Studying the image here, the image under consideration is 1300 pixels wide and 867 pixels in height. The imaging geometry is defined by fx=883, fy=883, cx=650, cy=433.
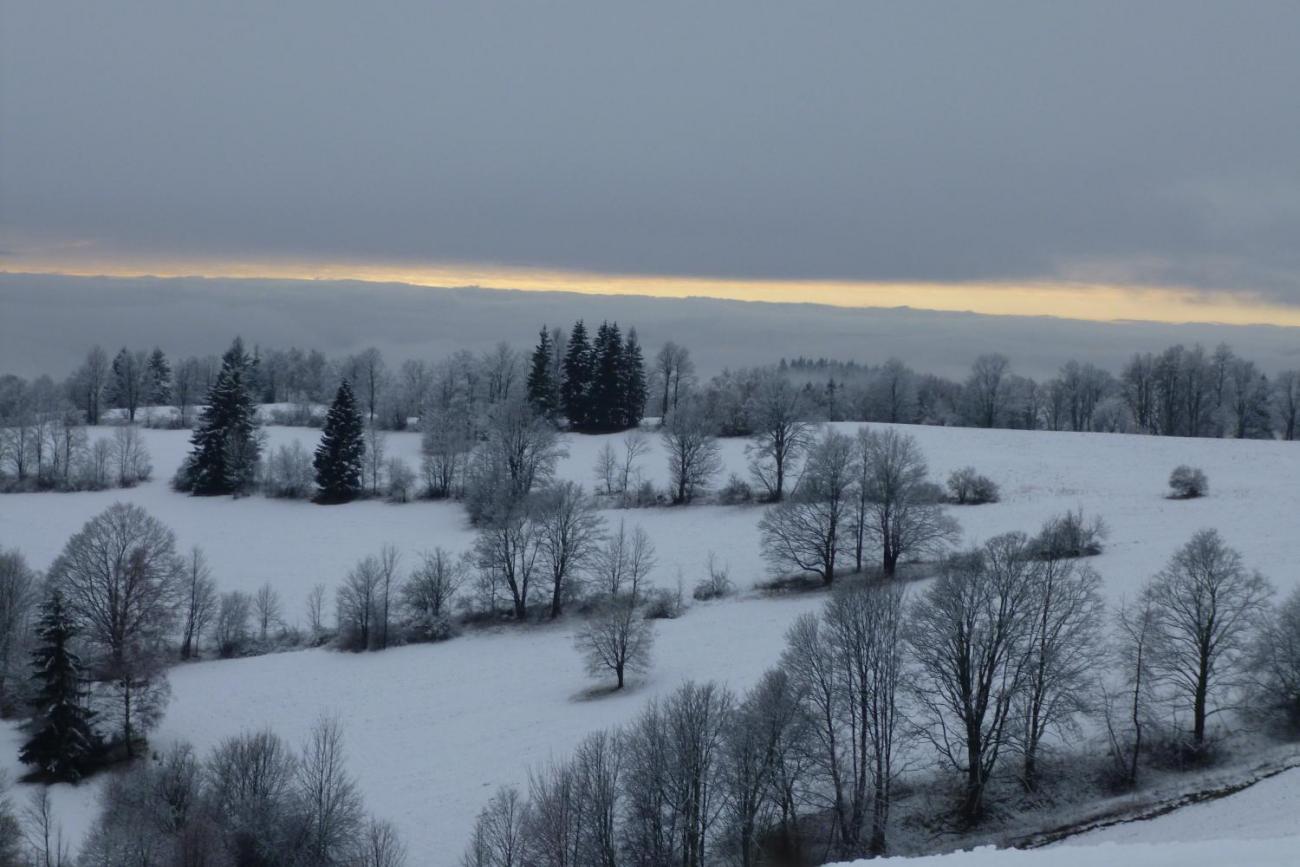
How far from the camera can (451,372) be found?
109m

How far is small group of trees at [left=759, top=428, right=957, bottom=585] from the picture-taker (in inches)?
1916

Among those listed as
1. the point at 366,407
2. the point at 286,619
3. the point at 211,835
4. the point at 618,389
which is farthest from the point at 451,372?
the point at 211,835

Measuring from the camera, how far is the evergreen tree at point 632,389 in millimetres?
87812

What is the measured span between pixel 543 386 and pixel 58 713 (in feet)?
197

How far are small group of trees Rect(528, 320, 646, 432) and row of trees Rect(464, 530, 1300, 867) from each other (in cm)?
5745

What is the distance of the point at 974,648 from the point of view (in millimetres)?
28938

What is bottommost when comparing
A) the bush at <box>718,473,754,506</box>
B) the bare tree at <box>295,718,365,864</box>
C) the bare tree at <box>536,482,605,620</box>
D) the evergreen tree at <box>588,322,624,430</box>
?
the bare tree at <box>295,718,365,864</box>

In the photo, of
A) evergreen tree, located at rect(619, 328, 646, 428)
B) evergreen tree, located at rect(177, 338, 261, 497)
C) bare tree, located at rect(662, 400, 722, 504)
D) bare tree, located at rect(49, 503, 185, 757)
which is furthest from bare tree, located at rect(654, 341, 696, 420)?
bare tree, located at rect(49, 503, 185, 757)

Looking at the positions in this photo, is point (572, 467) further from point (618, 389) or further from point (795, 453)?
point (795, 453)

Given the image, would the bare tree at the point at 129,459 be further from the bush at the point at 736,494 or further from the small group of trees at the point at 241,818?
the small group of trees at the point at 241,818

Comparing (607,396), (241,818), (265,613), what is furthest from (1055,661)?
(607,396)

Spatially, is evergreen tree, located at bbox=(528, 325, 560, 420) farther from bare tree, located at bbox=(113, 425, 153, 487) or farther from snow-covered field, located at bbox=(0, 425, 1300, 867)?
bare tree, located at bbox=(113, 425, 153, 487)

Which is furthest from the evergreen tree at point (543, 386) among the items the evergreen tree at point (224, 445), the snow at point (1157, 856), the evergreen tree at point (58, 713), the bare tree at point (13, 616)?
the snow at point (1157, 856)

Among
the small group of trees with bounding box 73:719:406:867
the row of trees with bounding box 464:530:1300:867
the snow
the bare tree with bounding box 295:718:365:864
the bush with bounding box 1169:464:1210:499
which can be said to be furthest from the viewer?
the bush with bounding box 1169:464:1210:499
